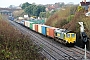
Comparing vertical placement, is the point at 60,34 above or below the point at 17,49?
below

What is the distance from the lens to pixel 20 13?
5925 inches

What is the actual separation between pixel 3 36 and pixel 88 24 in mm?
19087

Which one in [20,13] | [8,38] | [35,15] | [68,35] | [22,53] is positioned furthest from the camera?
[20,13]

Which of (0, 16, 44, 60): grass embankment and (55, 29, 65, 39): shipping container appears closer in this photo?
(0, 16, 44, 60): grass embankment

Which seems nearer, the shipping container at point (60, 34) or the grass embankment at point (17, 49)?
the grass embankment at point (17, 49)

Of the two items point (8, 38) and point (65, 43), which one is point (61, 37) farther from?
point (8, 38)

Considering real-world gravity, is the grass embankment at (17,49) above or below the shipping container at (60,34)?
above

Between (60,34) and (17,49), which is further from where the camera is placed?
(60,34)

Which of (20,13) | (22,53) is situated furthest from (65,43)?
(20,13)

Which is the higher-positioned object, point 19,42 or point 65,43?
point 19,42

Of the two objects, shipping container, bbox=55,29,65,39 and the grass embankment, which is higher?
the grass embankment

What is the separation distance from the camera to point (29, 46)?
62.3ft

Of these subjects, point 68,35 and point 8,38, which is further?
Result: point 68,35

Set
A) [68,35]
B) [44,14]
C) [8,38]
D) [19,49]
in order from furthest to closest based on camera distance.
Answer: [44,14] → [68,35] → [8,38] → [19,49]
